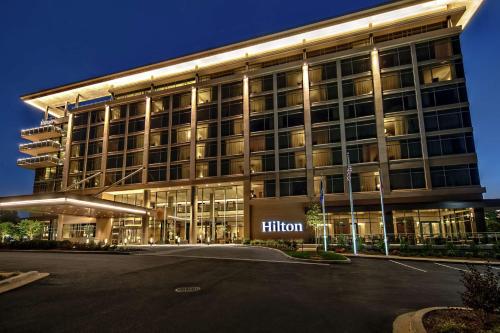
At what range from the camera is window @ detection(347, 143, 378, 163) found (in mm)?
46438

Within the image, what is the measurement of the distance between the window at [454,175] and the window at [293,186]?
56.2 feet

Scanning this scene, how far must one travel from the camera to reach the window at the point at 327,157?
4834 centimetres

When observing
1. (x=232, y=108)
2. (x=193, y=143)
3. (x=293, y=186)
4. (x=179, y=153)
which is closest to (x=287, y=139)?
(x=293, y=186)

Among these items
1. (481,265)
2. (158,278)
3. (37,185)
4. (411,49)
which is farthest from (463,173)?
(37,185)

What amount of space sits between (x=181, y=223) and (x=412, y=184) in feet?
121

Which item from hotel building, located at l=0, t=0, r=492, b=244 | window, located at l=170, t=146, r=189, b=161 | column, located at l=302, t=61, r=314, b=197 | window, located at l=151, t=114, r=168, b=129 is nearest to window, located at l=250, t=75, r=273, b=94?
hotel building, located at l=0, t=0, r=492, b=244

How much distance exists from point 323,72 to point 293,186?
1893cm

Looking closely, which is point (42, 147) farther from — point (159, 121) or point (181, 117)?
point (181, 117)

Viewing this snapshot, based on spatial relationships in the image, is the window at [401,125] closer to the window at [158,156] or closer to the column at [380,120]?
the column at [380,120]

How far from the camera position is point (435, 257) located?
25750 mm

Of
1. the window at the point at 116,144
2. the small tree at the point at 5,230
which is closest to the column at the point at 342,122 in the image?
the window at the point at 116,144

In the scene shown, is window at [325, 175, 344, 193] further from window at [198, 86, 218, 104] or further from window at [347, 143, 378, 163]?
window at [198, 86, 218, 104]

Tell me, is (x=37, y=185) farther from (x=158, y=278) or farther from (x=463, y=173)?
(x=463, y=173)

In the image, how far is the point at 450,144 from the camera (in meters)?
42.7
